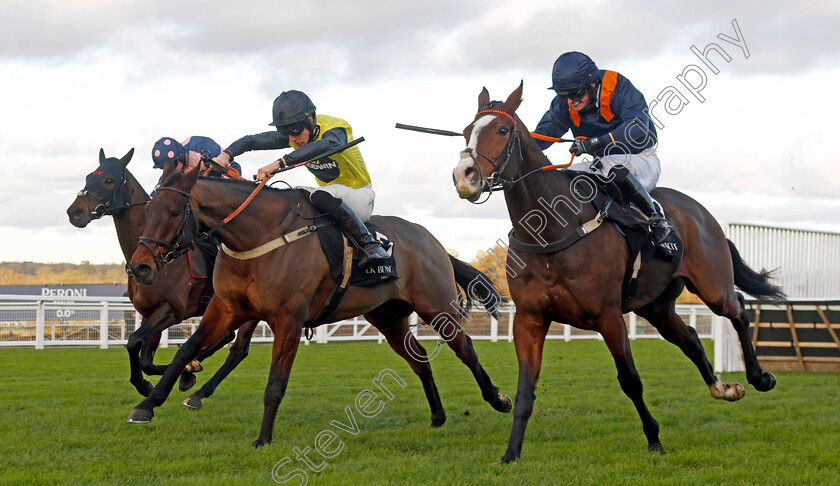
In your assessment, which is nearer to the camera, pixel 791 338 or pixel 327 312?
pixel 327 312

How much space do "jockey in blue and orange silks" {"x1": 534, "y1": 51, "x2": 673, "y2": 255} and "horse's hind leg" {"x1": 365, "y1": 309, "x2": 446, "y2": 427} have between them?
7.34 feet

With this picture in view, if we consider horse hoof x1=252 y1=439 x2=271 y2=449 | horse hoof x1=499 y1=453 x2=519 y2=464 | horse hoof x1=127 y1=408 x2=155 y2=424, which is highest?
horse hoof x1=127 y1=408 x2=155 y2=424

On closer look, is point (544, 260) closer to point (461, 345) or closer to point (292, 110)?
point (461, 345)

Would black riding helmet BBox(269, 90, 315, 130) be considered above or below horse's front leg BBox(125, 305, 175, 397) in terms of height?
above

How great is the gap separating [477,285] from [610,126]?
2.69m

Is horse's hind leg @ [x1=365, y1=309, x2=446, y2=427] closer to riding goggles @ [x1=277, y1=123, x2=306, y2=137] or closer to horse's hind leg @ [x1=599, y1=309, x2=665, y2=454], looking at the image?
riding goggles @ [x1=277, y1=123, x2=306, y2=137]

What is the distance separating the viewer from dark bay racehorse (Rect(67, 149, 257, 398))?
733cm

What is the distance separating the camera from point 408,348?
292 inches

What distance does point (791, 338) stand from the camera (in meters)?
13.0

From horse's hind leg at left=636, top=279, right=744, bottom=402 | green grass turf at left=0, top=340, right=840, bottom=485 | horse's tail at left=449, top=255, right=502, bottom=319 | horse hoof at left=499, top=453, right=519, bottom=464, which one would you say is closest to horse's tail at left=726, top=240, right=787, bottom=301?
horse's hind leg at left=636, top=279, right=744, bottom=402

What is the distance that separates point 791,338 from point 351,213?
30.2ft

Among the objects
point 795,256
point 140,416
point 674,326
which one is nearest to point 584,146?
point 674,326

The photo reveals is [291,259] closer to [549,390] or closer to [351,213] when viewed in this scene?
[351,213]

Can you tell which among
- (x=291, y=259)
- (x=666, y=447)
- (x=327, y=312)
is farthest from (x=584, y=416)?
(x=291, y=259)
